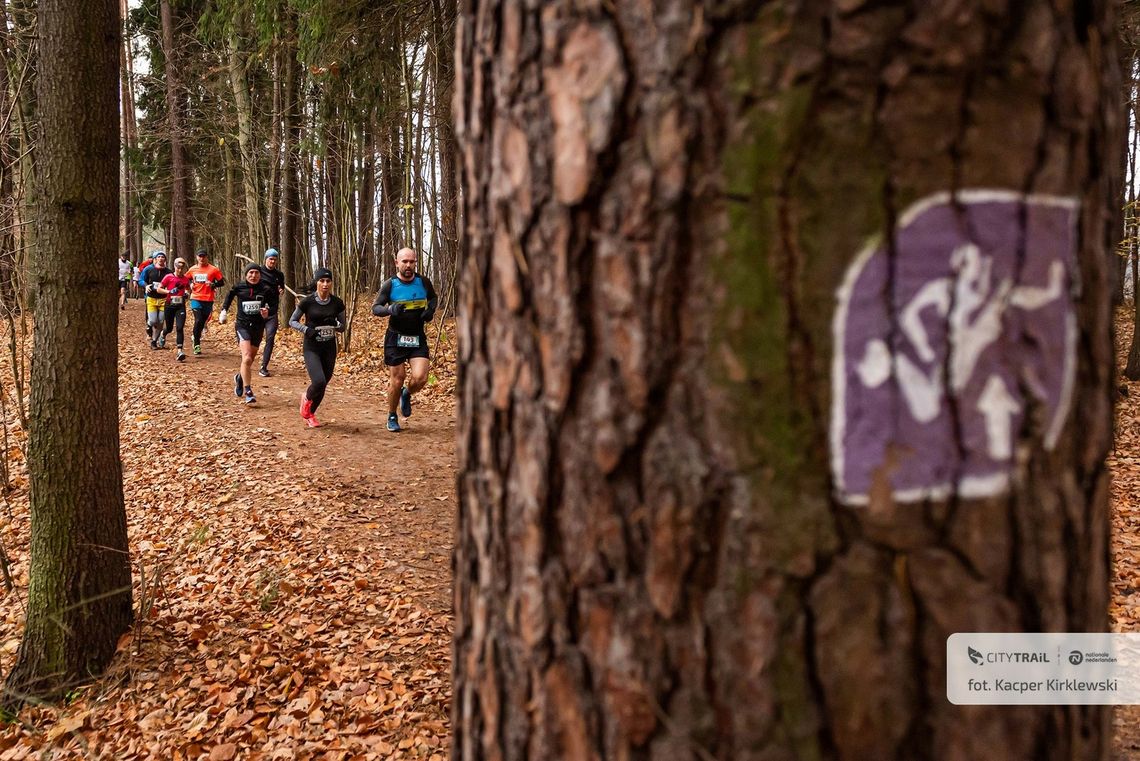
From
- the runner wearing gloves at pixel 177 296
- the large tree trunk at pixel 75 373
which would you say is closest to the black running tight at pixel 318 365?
the large tree trunk at pixel 75 373

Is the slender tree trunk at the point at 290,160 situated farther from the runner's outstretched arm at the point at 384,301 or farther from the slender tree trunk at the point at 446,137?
the runner's outstretched arm at the point at 384,301

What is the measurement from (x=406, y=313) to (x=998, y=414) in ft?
28.3

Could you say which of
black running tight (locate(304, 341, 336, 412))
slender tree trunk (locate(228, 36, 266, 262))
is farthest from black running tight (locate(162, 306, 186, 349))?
black running tight (locate(304, 341, 336, 412))

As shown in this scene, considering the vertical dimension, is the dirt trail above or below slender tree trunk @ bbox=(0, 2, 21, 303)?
below

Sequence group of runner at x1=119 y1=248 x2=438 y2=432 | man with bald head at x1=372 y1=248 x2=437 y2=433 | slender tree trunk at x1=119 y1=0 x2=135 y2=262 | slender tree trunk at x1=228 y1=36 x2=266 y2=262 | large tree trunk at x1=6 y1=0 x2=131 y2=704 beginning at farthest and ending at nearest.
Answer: slender tree trunk at x1=119 y1=0 x2=135 y2=262, slender tree trunk at x1=228 y1=36 x2=266 y2=262, group of runner at x1=119 y1=248 x2=438 y2=432, man with bald head at x1=372 y1=248 x2=437 y2=433, large tree trunk at x1=6 y1=0 x2=131 y2=704

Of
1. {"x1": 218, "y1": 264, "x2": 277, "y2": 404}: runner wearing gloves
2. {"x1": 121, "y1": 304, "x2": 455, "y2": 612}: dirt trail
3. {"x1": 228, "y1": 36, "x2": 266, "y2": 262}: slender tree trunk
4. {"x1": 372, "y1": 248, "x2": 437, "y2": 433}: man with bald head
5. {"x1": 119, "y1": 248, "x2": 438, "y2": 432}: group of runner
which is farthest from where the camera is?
{"x1": 228, "y1": 36, "x2": 266, "y2": 262}: slender tree trunk

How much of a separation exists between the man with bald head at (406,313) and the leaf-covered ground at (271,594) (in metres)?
0.99

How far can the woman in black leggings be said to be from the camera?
376 inches

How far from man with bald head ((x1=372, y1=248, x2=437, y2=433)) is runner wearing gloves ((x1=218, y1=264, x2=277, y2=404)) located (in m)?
3.16

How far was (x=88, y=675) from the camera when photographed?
5016 millimetres

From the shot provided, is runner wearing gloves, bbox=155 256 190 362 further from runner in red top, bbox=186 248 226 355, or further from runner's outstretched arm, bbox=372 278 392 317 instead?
runner's outstretched arm, bbox=372 278 392 317

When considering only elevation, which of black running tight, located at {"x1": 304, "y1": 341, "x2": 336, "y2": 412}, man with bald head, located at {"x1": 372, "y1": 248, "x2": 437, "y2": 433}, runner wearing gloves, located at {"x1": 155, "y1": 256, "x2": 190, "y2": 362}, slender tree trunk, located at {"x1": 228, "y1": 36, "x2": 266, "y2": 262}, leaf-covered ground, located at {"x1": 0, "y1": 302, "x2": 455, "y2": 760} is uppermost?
slender tree trunk, located at {"x1": 228, "y1": 36, "x2": 266, "y2": 262}

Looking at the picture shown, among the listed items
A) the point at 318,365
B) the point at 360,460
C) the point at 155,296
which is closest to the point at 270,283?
the point at 318,365

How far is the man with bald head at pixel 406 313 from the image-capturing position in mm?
9031
